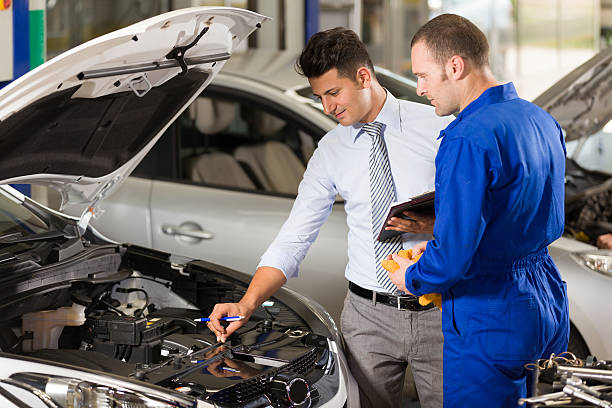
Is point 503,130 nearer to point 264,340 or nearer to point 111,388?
point 264,340

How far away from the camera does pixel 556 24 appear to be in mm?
12836

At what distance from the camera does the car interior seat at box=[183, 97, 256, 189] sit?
4250 mm

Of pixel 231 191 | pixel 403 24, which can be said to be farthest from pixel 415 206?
pixel 403 24

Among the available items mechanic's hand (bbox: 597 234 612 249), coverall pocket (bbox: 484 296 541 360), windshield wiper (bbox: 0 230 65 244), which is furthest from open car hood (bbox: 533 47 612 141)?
windshield wiper (bbox: 0 230 65 244)

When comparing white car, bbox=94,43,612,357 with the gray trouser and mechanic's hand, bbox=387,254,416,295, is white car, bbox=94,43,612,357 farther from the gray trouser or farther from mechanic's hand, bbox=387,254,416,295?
mechanic's hand, bbox=387,254,416,295

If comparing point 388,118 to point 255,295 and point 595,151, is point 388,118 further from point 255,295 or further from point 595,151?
point 595,151

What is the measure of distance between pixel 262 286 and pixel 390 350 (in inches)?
17.4

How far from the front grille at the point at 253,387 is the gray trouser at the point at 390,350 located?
0.21 meters

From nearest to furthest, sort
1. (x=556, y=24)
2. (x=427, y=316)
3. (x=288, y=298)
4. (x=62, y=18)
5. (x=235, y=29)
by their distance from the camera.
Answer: (x=427, y=316)
(x=235, y=29)
(x=288, y=298)
(x=62, y=18)
(x=556, y=24)

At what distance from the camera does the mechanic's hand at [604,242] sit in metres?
3.67

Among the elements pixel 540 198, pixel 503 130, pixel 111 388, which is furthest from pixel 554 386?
pixel 111 388

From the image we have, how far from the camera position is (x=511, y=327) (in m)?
2.12

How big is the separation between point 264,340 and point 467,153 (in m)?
0.89

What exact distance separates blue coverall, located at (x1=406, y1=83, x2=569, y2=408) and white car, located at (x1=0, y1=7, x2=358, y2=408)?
447 mm
